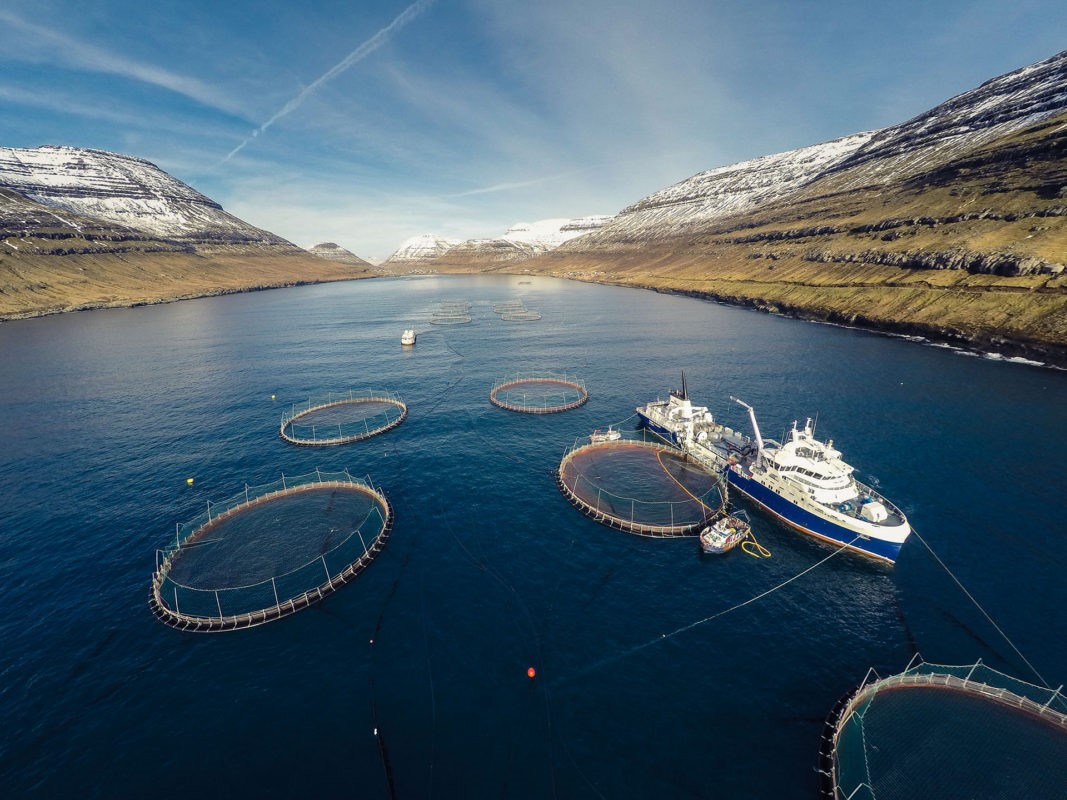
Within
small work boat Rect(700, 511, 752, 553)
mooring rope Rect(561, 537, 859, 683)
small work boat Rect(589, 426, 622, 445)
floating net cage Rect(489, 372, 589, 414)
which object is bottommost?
mooring rope Rect(561, 537, 859, 683)

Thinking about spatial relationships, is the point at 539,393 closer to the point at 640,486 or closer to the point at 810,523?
the point at 640,486

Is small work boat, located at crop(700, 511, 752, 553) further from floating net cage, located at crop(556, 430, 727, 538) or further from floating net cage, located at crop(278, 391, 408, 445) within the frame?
floating net cage, located at crop(278, 391, 408, 445)

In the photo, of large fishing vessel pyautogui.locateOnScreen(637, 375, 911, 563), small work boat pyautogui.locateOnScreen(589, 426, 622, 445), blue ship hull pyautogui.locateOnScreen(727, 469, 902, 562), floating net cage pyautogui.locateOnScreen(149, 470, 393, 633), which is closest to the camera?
floating net cage pyautogui.locateOnScreen(149, 470, 393, 633)

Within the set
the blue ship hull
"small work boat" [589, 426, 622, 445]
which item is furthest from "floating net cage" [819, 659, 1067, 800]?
"small work boat" [589, 426, 622, 445]

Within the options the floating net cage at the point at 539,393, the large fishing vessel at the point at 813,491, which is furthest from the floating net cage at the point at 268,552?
the large fishing vessel at the point at 813,491

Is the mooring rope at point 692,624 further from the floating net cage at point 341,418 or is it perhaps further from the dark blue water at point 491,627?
the floating net cage at point 341,418

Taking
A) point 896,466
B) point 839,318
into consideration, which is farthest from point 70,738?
point 839,318
